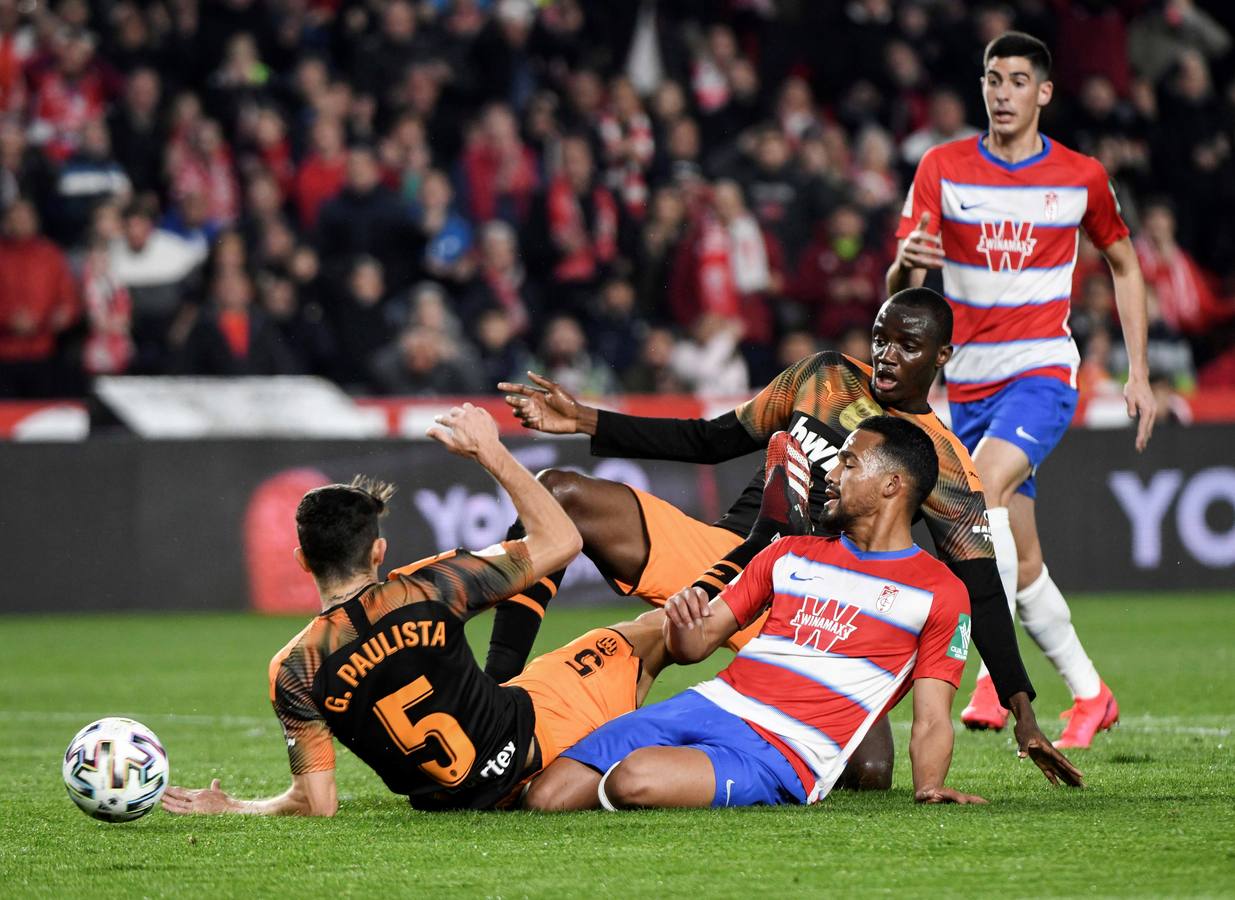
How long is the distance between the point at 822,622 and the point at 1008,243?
2.33m

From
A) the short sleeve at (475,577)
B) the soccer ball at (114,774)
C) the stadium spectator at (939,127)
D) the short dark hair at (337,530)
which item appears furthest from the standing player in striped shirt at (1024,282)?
the stadium spectator at (939,127)

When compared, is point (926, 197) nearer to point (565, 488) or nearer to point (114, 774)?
point (565, 488)

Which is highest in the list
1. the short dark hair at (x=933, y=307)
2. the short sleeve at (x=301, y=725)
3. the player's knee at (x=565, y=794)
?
the short dark hair at (x=933, y=307)

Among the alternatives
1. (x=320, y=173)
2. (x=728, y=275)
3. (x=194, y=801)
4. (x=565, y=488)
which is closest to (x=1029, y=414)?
(x=565, y=488)

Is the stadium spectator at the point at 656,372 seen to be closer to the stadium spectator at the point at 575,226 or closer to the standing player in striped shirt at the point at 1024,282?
the stadium spectator at the point at 575,226

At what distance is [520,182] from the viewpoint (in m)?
15.4

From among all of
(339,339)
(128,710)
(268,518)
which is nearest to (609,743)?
(128,710)

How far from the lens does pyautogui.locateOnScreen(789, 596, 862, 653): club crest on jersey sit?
5.32 metres

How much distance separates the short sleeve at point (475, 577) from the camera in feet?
16.9

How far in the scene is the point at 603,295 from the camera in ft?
48.7

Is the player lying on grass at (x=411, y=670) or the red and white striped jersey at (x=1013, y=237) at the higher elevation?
the red and white striped jersey at (x=1013, y=237)

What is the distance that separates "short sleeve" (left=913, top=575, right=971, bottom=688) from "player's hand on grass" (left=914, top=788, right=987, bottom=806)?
0.93 feet

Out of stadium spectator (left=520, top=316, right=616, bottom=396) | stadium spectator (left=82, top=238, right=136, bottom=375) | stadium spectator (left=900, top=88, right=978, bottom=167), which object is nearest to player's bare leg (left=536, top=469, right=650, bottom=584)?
stadium spectator (left=520, top=316, right=616, bottom=396)

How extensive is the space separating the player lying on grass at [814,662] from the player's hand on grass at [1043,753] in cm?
27
